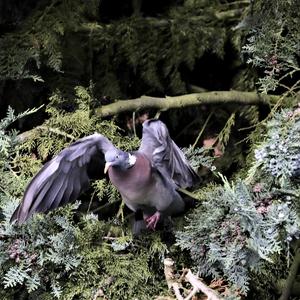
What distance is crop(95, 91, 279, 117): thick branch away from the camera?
143cm

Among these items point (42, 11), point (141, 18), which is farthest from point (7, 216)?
point (141, 18)

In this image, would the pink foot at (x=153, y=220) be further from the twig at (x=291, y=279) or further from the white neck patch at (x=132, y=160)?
the twig at (x=291, y=279)

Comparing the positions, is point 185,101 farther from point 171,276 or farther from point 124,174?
point 171,276

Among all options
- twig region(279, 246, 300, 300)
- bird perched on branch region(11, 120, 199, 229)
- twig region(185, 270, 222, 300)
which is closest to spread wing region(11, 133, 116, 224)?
bird perched on branch region(11, 120, 199, 229)

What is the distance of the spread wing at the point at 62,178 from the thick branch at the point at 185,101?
0.18m

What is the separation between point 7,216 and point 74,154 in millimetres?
177

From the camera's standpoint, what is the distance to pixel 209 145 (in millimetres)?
1610

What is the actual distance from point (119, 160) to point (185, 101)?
0.30m

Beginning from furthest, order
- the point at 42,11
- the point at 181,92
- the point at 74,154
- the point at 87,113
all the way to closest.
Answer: the point at 181,92
the point at 42,11
the point at 87,113
the point at 74,154

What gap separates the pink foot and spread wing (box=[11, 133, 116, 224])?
15 cm

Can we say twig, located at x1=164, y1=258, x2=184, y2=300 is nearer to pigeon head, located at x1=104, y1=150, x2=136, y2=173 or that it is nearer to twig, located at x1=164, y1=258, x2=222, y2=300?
twig, located at x1=164, y1=258, x2=222, y2=300

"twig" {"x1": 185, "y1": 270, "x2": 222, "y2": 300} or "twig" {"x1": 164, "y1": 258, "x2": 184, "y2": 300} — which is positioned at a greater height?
"twig" {"x1": 185, "y1": 270, "x2": 222, "y2": 300}

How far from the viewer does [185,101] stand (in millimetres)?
1471

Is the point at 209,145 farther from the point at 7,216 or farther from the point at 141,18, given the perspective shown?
the point at 7,216
